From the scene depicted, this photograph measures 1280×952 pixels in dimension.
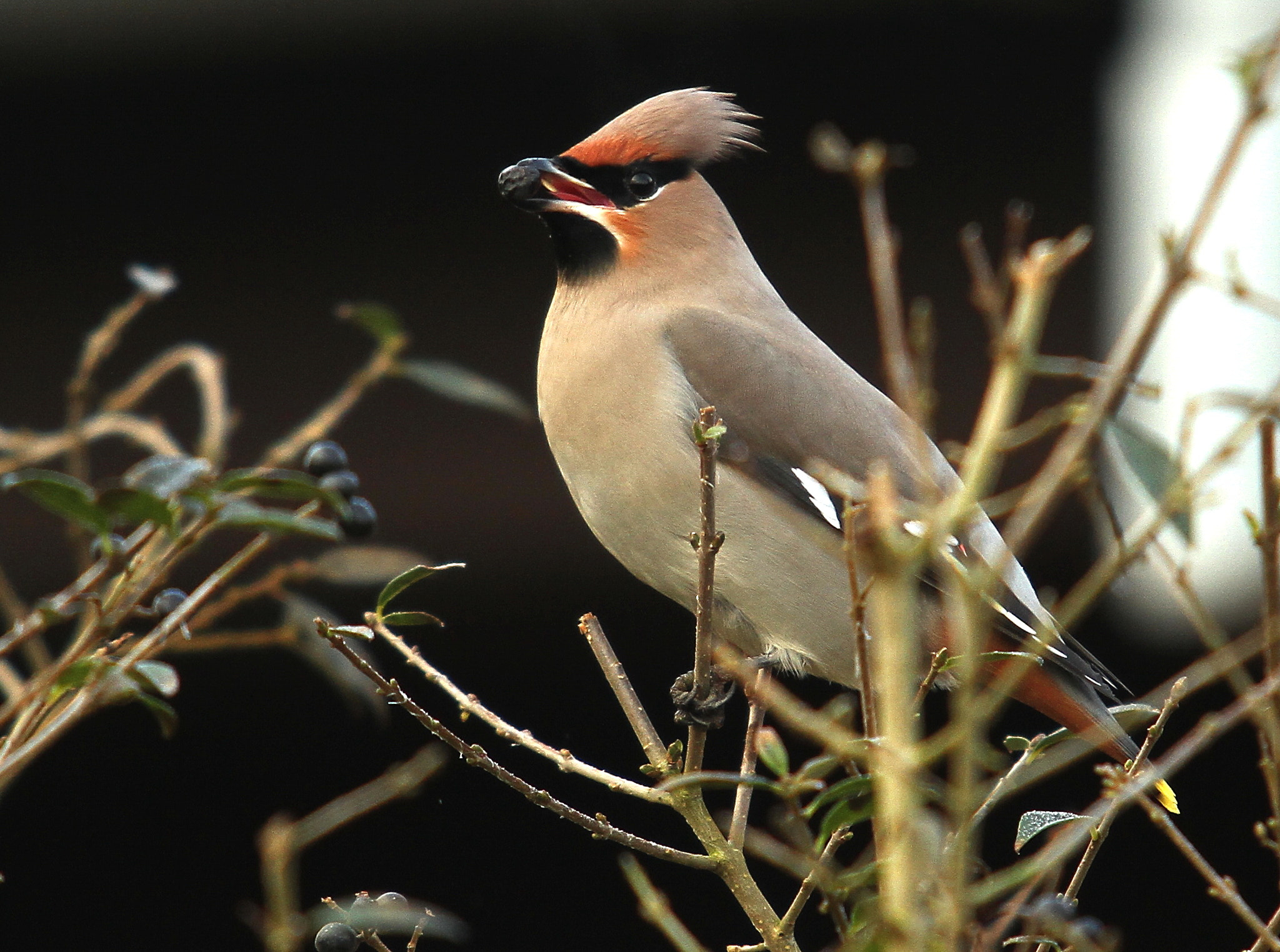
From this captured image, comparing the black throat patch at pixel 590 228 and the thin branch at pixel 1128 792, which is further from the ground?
the thin branch at pixel 1128 792

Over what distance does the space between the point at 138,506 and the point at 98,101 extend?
11.6 feet

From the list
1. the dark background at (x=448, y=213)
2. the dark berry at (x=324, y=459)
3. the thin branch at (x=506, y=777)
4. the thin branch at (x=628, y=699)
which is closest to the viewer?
the thin branch at (x=506, y=777)

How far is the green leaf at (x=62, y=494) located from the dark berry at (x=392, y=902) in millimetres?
347

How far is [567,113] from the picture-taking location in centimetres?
436

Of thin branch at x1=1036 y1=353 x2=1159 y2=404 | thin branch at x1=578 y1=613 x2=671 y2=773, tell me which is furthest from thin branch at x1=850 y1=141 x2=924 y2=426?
thin branch at x1=578 y1=613 x2=671 y2=773

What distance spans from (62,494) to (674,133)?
74.5 inches

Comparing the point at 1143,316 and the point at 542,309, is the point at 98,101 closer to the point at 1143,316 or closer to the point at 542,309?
the point at 542,309

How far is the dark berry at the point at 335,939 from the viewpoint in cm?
126

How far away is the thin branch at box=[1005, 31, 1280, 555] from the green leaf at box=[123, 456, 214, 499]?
0.54 meters

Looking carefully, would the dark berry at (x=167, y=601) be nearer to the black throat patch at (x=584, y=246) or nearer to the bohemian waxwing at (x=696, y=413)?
the bohemian waxwing at (x=696, y=413)

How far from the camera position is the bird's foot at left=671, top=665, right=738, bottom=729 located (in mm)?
1998

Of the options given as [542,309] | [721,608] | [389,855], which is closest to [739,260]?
[721,608]

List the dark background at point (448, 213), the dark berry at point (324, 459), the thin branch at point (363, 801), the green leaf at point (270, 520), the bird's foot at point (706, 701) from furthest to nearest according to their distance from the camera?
the dark background at point (448, 213) → the bird's foot at point (706, 701) → the dark berry at point (324, 459) → the green leaf at point (270, 520) → the thin branch at point (363, 801)

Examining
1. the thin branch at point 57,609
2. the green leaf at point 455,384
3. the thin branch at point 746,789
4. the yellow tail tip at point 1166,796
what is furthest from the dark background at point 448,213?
the thin branch at point 57,609
